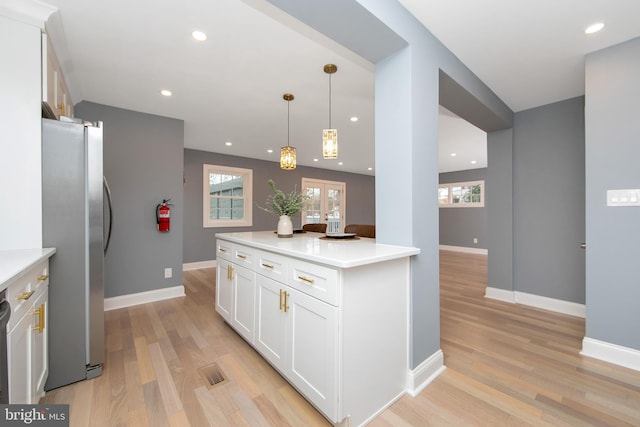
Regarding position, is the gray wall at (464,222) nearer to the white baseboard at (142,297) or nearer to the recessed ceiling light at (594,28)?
the recessed ceiling light at (594,28)

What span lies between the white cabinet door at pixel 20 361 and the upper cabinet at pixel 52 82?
4.86 feet

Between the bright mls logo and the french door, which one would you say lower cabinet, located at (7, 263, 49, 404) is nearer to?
the bright mls logo

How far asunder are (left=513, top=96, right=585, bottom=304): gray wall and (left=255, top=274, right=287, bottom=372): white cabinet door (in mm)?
3262

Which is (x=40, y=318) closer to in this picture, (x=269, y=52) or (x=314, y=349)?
(x=314, y=349)

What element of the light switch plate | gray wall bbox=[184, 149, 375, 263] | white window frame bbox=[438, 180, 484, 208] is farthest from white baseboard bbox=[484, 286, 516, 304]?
white window frame bbox=[438, 180, 484, 208]

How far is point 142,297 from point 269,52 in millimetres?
3261

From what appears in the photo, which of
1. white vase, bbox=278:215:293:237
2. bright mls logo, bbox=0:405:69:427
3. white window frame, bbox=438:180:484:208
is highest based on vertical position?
white window frame, bbox=438:180:484:208

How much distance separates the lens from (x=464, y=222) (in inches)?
311

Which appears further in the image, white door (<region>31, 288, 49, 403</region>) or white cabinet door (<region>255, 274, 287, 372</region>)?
white cabinet door (<region>255, 274, 287, 372</region>)

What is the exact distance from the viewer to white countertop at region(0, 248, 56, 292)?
1043 mm

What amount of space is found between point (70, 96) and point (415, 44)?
3.52 m

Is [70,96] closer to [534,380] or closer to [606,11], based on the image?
[606,11]

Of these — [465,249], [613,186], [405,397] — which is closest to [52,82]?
[405,397]

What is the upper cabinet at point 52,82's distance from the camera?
5.88 feet
